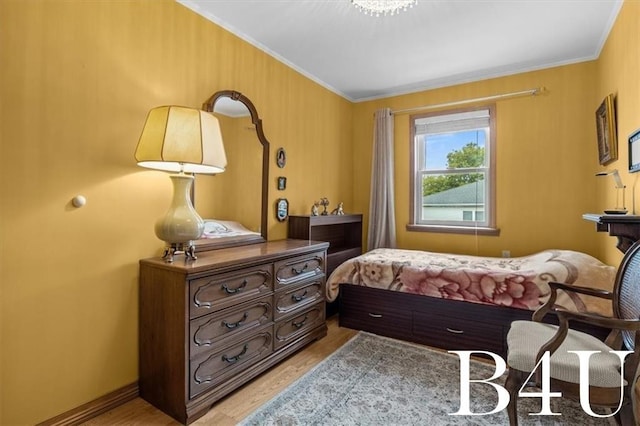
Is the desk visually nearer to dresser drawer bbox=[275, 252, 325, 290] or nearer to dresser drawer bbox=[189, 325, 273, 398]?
dresser drawer bbox=[275, 252, 325, 290]

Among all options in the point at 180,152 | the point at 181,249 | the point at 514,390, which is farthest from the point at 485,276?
the point at 180,152

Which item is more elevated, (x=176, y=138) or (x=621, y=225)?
(x=176, y=138)

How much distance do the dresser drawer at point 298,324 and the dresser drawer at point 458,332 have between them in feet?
2.75

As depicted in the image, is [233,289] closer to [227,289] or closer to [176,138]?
[227,289]

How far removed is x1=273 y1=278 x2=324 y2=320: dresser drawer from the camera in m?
2.37

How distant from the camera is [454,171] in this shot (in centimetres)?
388

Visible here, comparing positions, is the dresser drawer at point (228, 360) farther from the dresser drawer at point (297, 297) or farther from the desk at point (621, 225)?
the desk at point (621, 225)

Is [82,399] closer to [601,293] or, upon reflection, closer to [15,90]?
[15,90]

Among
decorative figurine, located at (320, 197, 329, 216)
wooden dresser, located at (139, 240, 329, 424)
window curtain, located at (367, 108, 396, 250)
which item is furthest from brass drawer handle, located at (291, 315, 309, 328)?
window curtain, located at (367, 108, 396, 250)

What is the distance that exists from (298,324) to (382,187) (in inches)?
85.5

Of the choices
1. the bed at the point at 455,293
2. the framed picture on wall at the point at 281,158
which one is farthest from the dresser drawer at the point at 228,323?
the framed picture on wall at the point at 281,158

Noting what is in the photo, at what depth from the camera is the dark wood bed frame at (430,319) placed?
251 centimetres

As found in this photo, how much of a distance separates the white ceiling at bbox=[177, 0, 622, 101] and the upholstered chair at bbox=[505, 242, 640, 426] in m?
1.89

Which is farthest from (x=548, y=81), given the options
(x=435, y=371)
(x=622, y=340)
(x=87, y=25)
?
(x=87, y=25)
